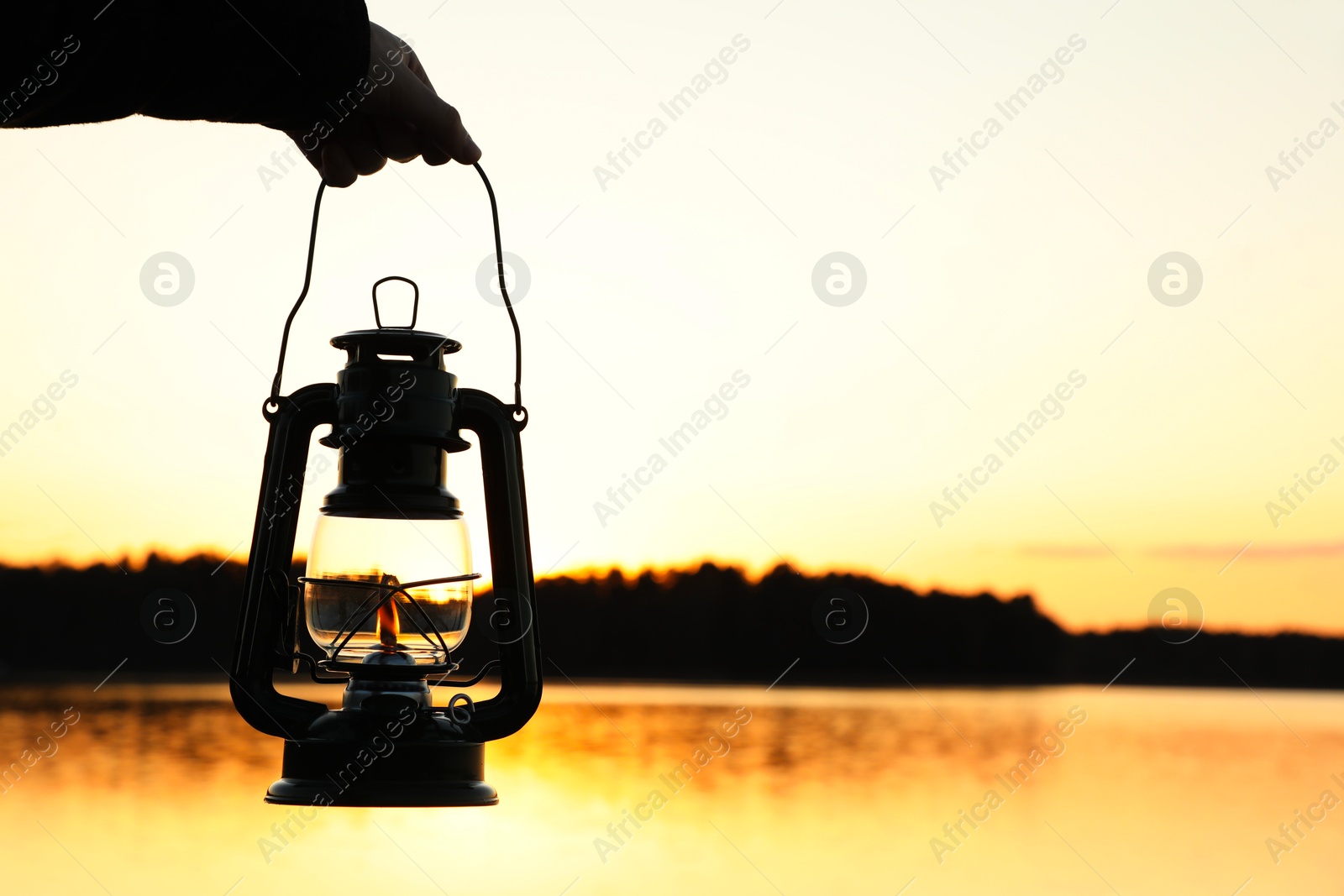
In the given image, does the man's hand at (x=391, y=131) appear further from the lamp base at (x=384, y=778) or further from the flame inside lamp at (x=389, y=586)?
the lamp base at (x=384, y=778)

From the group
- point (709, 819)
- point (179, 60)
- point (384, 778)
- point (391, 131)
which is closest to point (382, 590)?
point (384, 778)

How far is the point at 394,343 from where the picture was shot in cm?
133

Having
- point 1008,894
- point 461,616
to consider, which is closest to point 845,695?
point 1008,894

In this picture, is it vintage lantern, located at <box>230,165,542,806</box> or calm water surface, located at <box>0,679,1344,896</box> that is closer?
vintage lantern, located at <box>230,165,542,806</box>

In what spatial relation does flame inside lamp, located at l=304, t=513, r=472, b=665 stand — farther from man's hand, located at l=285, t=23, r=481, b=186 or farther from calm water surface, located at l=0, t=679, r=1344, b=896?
calm water surface, located at l=0, t=679, r=1344, b=896

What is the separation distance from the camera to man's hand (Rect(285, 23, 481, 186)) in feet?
3.54

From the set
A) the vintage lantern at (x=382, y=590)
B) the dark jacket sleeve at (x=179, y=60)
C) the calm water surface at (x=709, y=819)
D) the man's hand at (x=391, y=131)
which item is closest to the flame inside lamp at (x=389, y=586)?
the vintage lantern at (x=382, y=590)

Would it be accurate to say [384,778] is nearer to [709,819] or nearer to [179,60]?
[179,60]

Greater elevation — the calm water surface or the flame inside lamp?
the flame inside lamp

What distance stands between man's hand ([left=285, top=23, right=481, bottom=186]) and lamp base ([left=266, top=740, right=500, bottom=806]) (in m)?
0.57

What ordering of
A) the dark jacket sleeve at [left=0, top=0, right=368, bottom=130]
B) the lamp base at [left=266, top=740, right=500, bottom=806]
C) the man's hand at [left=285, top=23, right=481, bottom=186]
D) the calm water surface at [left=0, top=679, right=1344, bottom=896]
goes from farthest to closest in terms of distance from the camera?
the calm water surface at [left=0, top=679, right=1344, bottom=896] < the lamp base at [left=266, top=740, right=500, bottom=806] < the man's hand at [left=285, top=23, right=481, bottom=186] < the dark jacket sleeve at [left=0, top=0, right=368, bottom=130]

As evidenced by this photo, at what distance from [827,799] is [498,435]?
2042cm

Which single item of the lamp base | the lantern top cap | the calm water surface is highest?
the lantern top cap

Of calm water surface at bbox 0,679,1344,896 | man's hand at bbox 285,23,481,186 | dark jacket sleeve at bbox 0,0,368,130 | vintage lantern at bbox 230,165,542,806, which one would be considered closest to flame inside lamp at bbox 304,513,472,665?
vintage lantern at bbox 230,165,542,806
